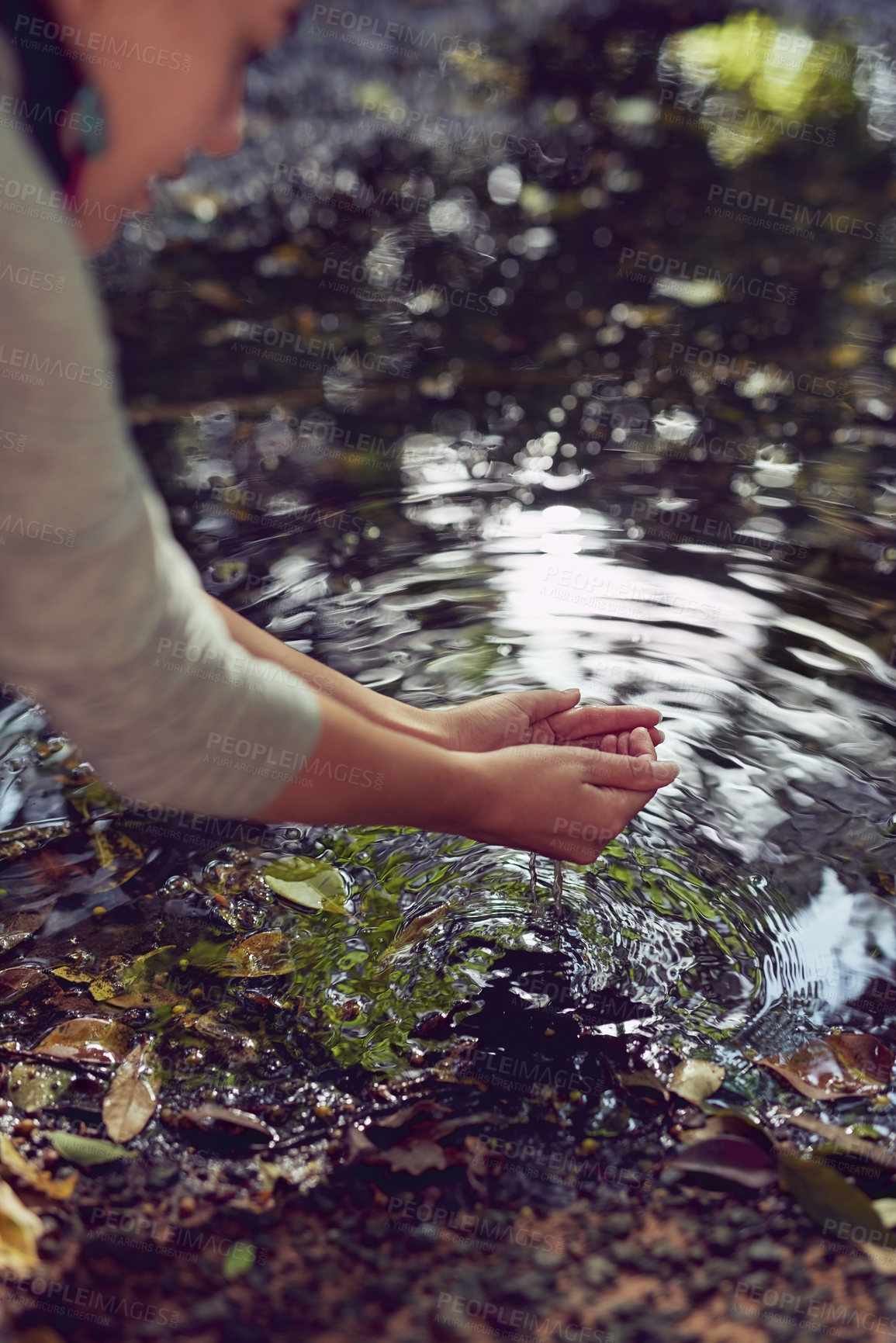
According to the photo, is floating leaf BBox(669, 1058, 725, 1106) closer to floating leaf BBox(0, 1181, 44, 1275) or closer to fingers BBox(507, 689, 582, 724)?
fingers BBox(507, 689, 582, 724)

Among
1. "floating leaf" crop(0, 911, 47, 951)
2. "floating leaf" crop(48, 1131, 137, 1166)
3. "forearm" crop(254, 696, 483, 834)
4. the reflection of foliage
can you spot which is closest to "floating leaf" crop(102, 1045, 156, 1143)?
"floating leaf" crop(48, 1131, 137, 1166)

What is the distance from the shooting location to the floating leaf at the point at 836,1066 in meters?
1.65

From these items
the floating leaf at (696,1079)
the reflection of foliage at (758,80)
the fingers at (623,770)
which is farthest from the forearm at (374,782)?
the reflection of foliage at (758,80)

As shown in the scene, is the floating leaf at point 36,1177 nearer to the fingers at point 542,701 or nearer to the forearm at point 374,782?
the forearm at point 374,782

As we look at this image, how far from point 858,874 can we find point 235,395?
2475 millimetres

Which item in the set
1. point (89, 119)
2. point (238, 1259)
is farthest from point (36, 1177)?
point (89, 119)

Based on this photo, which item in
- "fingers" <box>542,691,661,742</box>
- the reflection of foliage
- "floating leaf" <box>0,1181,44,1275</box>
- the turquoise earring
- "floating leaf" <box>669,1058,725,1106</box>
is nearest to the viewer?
the turquoise earring

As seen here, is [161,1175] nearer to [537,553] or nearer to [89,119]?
[89,119]

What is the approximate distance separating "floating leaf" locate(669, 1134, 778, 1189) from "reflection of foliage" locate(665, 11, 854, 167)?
465 cm

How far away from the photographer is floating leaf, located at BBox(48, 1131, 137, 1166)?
1.57 meters

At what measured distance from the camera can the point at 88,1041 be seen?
176 cm

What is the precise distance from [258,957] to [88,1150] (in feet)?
1.33

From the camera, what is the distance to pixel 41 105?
122 centimetres

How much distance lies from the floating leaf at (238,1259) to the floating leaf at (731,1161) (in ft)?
1.84
